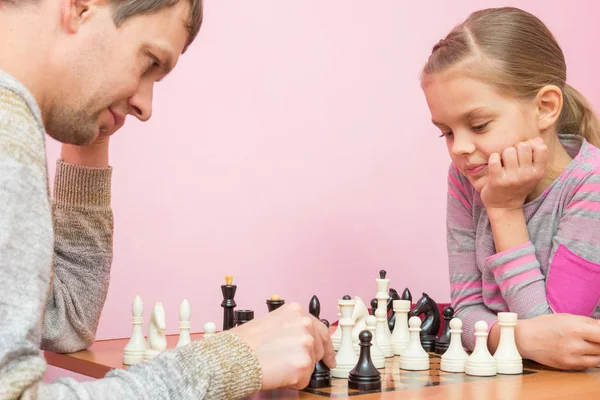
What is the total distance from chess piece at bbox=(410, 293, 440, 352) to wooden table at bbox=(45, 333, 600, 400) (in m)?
0.11

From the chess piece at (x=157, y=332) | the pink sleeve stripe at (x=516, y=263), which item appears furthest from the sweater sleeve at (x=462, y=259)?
the chess piece at (x=157, y=332)

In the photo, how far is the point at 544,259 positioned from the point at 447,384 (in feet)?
1.55

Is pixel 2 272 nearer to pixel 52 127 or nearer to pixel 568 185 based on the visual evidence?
pixel 52 127

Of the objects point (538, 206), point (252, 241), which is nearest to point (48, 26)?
point (538, 206)

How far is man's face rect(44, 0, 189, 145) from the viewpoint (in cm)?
111

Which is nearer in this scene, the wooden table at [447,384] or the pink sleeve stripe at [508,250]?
the wooden table at [447,384]

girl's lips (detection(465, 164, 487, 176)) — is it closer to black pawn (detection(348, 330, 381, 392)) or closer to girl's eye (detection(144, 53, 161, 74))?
black pawn (detection(348, 330, 381, 392))

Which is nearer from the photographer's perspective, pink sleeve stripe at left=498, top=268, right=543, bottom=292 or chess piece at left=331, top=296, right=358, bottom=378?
chess piece at left=331, top=296, right=358, bottom=378

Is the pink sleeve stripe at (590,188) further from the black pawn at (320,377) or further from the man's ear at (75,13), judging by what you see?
the man's ear at (75,13)

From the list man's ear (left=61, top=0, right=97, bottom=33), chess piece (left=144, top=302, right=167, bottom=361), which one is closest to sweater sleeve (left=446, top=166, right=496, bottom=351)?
chess piece (left=144, top=302, right=167, bottom=361)

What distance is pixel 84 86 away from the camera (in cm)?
114

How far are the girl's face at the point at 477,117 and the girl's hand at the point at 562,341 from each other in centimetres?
35

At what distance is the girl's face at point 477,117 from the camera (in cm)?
160

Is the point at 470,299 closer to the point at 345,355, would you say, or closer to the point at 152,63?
the point at 345,355
